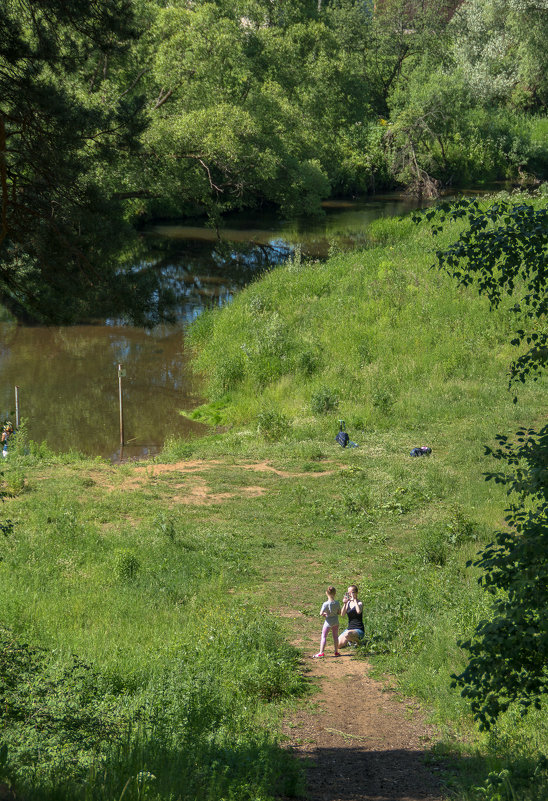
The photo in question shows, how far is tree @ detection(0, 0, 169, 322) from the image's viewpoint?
31.8ft

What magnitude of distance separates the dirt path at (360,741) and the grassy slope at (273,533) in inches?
13.4

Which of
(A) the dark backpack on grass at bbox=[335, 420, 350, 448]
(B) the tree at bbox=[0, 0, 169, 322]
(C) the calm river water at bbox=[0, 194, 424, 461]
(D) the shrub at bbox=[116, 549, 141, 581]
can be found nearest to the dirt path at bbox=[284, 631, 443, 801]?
(D) the shrub at bbox=[116, 549, 141, 581]

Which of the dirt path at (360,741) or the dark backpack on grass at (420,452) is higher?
the dark backpack on grass at (420,452)

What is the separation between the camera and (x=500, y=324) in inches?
977

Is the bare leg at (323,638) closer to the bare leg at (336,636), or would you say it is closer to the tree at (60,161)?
the bare leg at (336,636)

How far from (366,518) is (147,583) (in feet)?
15.9

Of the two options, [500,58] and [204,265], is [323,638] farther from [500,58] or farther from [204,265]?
[500,58]

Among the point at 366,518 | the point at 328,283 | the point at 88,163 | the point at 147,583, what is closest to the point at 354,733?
the point at 147,583

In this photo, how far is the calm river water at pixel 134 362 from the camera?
23094 mm

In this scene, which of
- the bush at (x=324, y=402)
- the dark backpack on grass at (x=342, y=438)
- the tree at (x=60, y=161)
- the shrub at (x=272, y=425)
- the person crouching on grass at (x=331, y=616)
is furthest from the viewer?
the bush at (x=324, y=402)

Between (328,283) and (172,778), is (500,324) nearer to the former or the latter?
(328,283)

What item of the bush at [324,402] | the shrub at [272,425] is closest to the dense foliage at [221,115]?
the shrub at [272,425]

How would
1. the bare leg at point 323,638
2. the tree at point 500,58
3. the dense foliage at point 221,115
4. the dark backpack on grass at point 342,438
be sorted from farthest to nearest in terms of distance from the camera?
the tree at point 500,58, the dark backpack on grass at point 342,438, the bare leg at point 323,638, the dense foliage at point 221,115

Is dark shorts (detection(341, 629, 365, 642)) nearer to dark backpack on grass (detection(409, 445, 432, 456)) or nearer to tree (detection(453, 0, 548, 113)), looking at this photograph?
dark backpack on grass (detection(409, 445, 432, 456))
